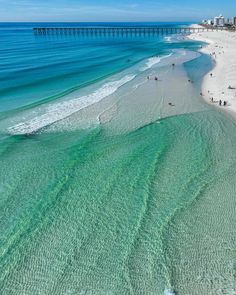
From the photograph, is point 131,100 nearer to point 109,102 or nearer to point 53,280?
point 109,102

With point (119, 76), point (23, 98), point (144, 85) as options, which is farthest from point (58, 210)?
point (119, 76)

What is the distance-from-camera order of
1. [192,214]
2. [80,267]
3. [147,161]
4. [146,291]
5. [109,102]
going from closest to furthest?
[146,291] → [80,267] → [192,214] → [147,161] → [109,102]

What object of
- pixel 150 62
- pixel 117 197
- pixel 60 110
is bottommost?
pixel 117 197

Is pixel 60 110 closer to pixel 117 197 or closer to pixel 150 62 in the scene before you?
pixel 117 197

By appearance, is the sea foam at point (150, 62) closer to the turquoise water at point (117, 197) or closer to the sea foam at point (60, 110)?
the sea foam at point (60, 110)

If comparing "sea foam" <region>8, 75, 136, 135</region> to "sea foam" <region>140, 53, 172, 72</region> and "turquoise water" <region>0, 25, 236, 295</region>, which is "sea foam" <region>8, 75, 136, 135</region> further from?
"sea foam" <region>140, 53, 172, 72</region>

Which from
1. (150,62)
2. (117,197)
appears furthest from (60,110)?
(150,62)
